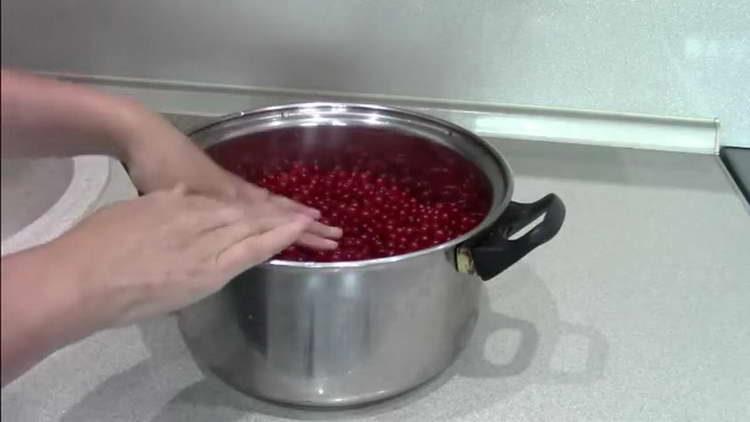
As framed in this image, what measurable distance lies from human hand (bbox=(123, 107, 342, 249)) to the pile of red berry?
0.45 ft

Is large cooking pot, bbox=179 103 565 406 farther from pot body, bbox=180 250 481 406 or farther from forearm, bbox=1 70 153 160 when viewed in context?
forearm, bbox=1 70 153 160

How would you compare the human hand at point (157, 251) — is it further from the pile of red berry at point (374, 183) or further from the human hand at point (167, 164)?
the pile of red berry at point (374, 183)

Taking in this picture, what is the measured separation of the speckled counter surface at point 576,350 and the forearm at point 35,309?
16 cm

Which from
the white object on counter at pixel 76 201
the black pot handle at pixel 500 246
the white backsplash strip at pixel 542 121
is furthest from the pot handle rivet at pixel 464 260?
the white backsplash strip at pixel 542 121

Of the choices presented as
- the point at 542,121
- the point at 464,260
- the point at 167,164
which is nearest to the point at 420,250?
the point at 464,260

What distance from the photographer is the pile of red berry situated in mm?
636

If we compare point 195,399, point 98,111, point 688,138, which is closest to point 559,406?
point 195,399

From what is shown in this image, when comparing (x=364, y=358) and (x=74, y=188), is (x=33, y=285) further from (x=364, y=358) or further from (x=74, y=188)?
(x=364, y=358)

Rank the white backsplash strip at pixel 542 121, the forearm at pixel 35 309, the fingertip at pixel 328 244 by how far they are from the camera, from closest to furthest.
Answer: the forearm at pixel 35 309 → the fingertip at pixel 328 244 → the white backsplash strip at pixel 542 121

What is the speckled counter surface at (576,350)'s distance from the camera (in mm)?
573

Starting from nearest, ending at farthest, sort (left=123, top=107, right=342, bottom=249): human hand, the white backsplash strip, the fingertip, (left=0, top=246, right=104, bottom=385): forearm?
(left=0, top=246, right=104, bottom=385): forearm
(left=123, top=107, right=342, bottom=249): human hand
the fingertip
the white backsplash strip

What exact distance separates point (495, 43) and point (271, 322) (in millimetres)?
507

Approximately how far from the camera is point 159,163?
1.46 ft

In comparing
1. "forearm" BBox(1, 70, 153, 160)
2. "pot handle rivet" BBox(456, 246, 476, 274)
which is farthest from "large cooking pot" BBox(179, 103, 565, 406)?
"forearm" BBox(1, 70, 153, 160)
